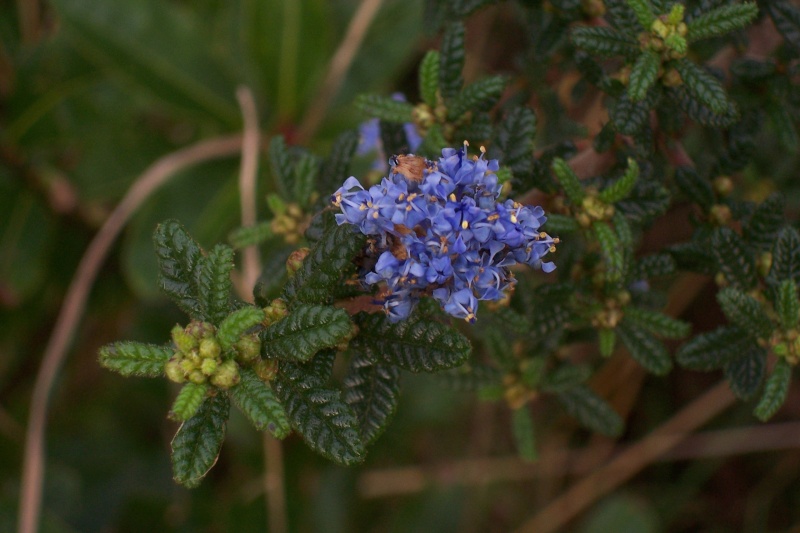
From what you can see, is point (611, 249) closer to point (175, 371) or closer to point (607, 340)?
point (607, 340)

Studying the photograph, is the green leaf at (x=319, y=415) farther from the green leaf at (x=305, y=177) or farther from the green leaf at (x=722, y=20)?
the green leaf at (x=722, y=20)

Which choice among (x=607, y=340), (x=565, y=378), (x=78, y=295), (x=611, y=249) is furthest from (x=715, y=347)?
(x=78, y=295)

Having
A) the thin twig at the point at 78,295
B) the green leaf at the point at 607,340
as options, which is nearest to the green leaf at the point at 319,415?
the green leaf at the point at 607,340

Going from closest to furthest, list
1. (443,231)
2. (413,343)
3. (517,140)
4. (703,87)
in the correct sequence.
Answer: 1. (443,231)
2. (413,343)
3. (703,87)
4. (517,140)

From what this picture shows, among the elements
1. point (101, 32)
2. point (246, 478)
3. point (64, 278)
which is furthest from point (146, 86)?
point (246, 478)

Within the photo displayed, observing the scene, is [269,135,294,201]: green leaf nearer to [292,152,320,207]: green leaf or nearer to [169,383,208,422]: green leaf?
[292,152,320,207]: green leaf

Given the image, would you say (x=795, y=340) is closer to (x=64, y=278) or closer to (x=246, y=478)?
(x=246, y=478)
